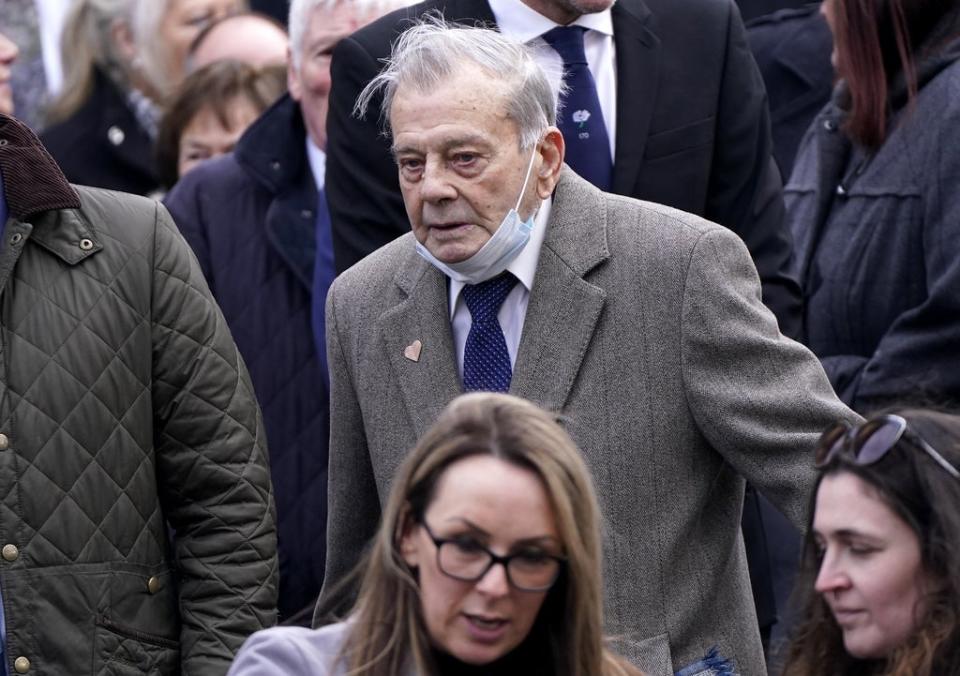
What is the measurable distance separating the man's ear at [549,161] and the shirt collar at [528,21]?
0.70 meters

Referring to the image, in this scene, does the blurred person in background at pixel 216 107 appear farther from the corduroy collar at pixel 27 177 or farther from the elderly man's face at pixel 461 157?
the elderly man's face at pixel 461 157

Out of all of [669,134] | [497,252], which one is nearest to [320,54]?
[669,134]

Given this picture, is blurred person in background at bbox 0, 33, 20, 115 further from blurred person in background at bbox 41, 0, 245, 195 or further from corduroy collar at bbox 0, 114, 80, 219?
blurred person in background at bbox 41, 0, 245, 195

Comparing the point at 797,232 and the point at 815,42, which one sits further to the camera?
the point at 815,42

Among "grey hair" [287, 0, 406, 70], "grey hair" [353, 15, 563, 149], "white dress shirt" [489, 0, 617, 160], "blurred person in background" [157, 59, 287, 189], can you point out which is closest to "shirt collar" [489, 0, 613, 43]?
"white dress shirt" [489, 0, 617, 160]

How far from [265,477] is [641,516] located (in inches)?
32.8

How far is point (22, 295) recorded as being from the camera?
4.18 m

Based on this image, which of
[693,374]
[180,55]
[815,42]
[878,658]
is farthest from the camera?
[180,55]

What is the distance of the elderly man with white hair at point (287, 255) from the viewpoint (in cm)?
543

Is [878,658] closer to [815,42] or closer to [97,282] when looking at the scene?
[97,282]

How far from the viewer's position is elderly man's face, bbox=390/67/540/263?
4066 mm

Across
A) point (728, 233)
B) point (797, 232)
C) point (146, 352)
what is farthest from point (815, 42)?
point (146, 352)

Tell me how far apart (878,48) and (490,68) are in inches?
55.0

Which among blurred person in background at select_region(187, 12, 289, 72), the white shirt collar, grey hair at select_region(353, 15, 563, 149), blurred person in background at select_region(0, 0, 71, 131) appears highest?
grey hair at select_region(353, 15, 563, 149)
